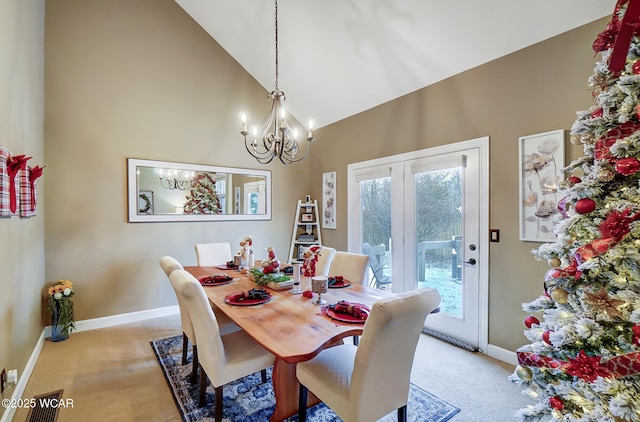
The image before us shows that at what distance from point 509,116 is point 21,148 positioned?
418 cm

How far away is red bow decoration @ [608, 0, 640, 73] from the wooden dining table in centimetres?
164

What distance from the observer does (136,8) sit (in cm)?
377

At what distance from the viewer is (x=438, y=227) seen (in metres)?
3.31

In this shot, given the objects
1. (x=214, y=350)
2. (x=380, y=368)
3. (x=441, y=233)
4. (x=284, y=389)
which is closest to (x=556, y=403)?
(x=380, y=368)

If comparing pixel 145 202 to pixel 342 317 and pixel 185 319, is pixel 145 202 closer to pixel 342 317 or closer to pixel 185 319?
pixel 185 319

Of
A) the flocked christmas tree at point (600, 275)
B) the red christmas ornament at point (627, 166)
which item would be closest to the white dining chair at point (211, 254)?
the flocked christmas tree at point (600, 275)

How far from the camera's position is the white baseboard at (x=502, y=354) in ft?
8.73

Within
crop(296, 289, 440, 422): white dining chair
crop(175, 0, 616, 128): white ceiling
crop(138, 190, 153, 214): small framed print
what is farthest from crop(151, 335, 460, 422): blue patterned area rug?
crop(175, 0, 616, 128): white ceiling

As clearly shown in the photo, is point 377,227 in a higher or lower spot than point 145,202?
lower

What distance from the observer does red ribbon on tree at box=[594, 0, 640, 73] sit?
1162 millimetres

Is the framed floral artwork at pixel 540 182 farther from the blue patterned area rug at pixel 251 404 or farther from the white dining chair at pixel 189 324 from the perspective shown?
the white dining chair at pixel 189 324

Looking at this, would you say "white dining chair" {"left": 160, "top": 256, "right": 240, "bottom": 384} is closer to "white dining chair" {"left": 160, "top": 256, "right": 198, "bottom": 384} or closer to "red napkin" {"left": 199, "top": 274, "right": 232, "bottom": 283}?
"white dining chair" {"left": 160, "top": 256, "right": 198, "bottom": 384}

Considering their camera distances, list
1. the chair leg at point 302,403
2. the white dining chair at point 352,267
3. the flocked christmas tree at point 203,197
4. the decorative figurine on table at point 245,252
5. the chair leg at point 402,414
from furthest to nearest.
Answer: the flocked christmas tree at point 203,197
the decorative figurine on table at point 245,252
the white dining chair at point 352,267
the chair leg at point 302,403
the chair leg at point 402,414

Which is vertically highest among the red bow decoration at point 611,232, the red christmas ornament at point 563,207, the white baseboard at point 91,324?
the red christmas ornament at point 563,207
